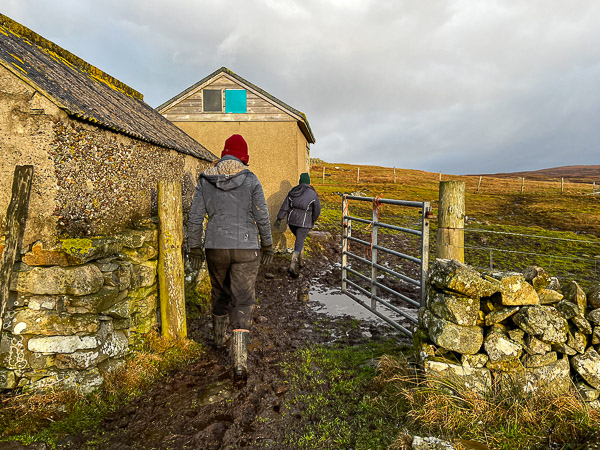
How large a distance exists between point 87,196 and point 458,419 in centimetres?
431

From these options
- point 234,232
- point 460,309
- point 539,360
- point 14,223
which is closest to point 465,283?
point 460,309

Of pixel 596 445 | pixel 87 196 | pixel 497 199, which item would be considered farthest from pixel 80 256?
pixel 497 199

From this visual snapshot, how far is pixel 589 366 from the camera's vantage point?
3.41m

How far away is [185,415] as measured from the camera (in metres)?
3.41

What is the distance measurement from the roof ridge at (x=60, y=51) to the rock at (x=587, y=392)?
303 inches

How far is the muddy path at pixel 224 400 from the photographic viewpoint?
10.1 feet

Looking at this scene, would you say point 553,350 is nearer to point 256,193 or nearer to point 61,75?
point 256,193

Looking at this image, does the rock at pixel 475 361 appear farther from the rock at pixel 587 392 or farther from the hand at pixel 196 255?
the hand at pixel 196 255

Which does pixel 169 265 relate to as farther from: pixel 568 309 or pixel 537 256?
pixel 537 256

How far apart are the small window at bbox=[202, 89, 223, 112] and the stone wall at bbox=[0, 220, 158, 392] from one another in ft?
29.2

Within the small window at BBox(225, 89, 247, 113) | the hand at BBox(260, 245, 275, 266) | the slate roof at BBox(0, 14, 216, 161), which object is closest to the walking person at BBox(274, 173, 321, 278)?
the slate roof at BBox(0, 14, 216, 161)

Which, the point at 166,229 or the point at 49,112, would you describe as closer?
the point at 49,112

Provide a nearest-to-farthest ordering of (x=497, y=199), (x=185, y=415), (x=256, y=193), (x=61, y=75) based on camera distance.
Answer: (x=185, y=415) → (x=256, y=193) → (x=61, y=75) → (x=497, y=199)

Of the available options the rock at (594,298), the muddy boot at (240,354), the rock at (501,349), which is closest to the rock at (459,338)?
the rock at (501,349)
